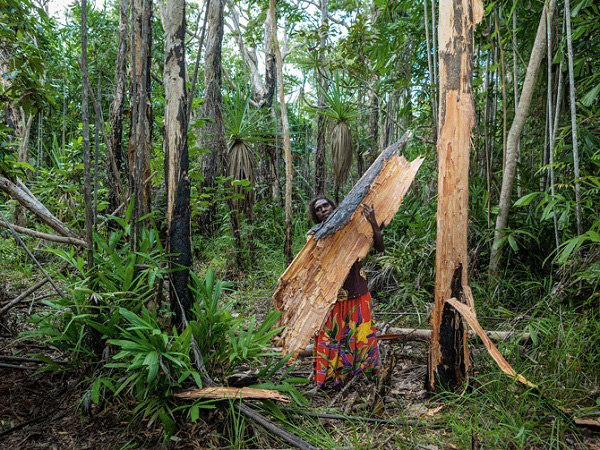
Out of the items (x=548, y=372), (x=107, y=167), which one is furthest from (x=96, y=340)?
(x=107, y=167)

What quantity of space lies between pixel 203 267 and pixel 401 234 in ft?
9.47

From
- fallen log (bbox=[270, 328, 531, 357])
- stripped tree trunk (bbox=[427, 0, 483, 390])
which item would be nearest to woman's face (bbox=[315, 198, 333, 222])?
stripped tree trunk (bbox=[427, 0, 483, 390])

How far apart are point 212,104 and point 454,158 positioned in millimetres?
4977

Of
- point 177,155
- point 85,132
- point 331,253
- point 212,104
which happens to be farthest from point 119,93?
point 331,253

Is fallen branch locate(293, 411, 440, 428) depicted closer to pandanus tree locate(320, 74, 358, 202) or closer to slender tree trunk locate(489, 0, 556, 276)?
slender tree trunk locate(489, 0, 556, 276)

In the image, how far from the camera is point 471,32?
271 centimetres

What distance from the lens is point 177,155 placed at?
280 cm

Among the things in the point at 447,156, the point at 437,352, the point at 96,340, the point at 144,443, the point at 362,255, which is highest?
the point at 447,156

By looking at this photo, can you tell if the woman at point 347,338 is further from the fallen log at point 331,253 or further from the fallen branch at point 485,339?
the fallen branch at point 485,339

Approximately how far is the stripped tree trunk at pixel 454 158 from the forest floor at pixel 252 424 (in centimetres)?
36

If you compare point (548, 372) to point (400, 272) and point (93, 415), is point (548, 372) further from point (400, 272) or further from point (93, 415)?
point (93, 415)

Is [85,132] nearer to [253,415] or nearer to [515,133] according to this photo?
[253,415]

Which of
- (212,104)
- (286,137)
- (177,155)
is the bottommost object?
(177,155)

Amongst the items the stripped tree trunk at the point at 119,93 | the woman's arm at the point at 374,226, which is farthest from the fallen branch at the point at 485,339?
the stripped tree trunk at the point at 119,93
